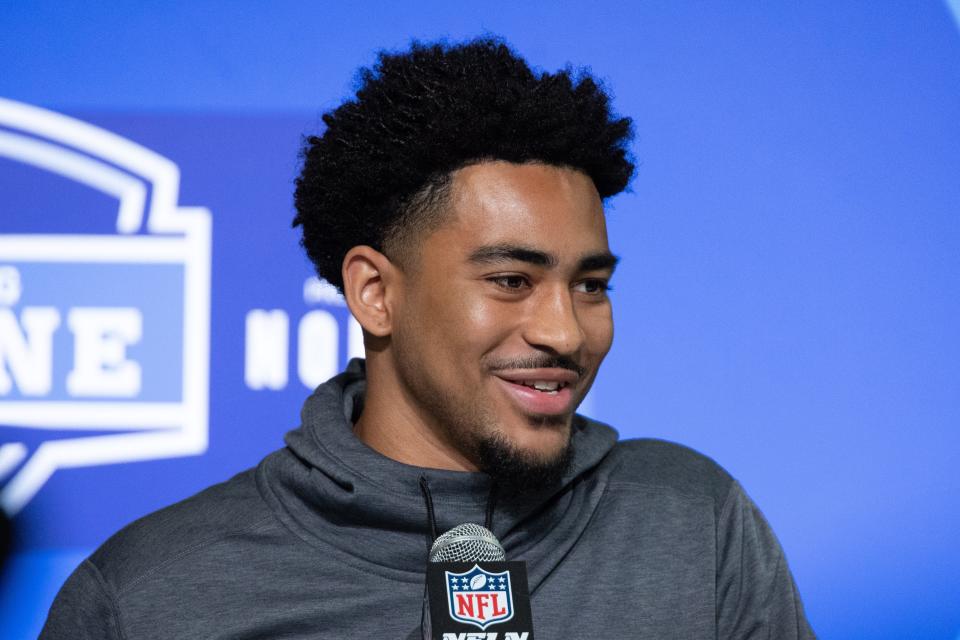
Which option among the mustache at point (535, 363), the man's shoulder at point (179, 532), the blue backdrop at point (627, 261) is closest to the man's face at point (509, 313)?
the mustache at point (535, 363)

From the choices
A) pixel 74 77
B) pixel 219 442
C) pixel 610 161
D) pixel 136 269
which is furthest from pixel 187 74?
pixel 610 161

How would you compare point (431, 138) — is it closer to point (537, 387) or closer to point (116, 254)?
point (537, 387)

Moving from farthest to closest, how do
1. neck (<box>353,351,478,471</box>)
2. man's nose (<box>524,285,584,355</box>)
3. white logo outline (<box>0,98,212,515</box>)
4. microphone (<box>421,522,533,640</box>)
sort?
white logo outline (<box>0,98,212,515</box>) < neck (<box>353,351,478,471</box>) < man's nose (<box>524,285,584,355</box>) < microphone (<box>421,522,533,640</box>)

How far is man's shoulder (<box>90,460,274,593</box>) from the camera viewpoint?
1.28 meters

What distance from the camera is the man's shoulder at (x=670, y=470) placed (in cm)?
142

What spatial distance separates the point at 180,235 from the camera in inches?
76.2

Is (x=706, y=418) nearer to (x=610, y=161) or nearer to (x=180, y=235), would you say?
(x=610, y=161)

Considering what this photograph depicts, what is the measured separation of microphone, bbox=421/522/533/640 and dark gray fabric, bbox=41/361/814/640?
183mm

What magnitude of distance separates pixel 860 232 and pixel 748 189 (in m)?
0.22

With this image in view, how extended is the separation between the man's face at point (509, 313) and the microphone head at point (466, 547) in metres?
0.13

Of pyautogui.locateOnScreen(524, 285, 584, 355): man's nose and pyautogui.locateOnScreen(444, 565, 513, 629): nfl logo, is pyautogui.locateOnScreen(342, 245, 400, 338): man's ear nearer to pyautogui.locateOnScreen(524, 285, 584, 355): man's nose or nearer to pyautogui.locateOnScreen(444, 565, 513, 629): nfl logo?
pyautogui.locateOnScreen(524, 285, 584, 355): man's nose

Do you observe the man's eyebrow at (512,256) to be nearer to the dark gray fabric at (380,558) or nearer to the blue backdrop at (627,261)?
the dark gray fabric at (380,558)

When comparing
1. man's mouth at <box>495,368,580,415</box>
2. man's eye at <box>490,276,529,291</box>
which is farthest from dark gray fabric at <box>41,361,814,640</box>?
man's eye at <box>490,276,529,291</box>

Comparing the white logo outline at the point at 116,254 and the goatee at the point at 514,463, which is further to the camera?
the white logo outline at the point at 116,254
